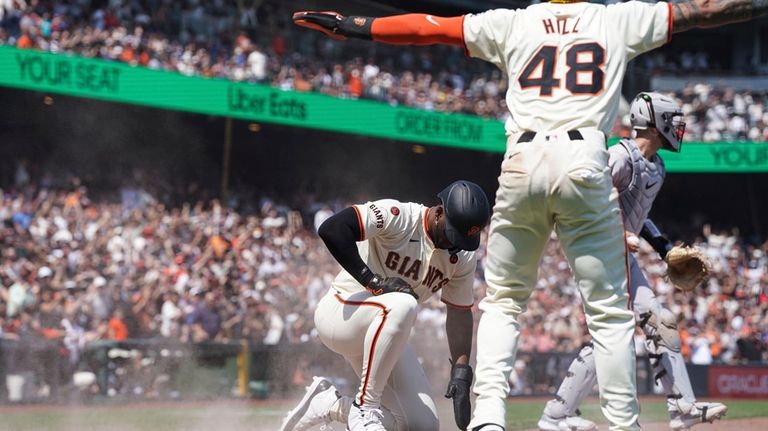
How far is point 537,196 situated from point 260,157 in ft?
66.2

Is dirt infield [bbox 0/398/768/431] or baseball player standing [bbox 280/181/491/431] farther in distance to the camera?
dirt infield [bbox 0/398/768/431]

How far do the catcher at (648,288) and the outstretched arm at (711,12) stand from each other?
1781 mm

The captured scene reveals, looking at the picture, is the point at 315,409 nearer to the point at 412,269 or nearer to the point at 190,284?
the point at 412,269

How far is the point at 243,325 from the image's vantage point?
15.6 m

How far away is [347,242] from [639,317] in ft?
7.83

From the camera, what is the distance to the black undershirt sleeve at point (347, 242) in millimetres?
5691

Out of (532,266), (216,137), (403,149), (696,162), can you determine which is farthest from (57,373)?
(696,162)

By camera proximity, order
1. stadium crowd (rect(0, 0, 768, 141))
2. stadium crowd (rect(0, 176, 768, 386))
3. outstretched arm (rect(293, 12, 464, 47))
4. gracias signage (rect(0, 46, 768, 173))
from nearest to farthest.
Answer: outstretched arm (rect(293, 12, 464, 47)) → stadium crowd (rect(0, 176, 768, 386)) → gracias signage (rect(0, 46, 768, 173)) → stadium crowd (rect(0, 0, 768, 141))

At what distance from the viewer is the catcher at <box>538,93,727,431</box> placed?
22.4 ft

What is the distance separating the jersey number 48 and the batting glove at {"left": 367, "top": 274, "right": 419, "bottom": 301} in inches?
54.2

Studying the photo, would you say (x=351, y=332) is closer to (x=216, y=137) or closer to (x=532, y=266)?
(x=532, y=266)

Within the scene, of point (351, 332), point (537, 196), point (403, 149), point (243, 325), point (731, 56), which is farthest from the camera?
point (731, 56)

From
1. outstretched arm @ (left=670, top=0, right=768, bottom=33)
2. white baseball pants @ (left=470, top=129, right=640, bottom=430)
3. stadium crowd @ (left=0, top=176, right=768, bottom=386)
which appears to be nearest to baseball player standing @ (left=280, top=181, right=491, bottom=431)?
white baseball pants @ (left=470, top=129, right=640, bottom=430)

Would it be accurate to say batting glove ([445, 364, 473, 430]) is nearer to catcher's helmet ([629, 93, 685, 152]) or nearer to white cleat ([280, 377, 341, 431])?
white cleat ([280, 377, 341, 431])
